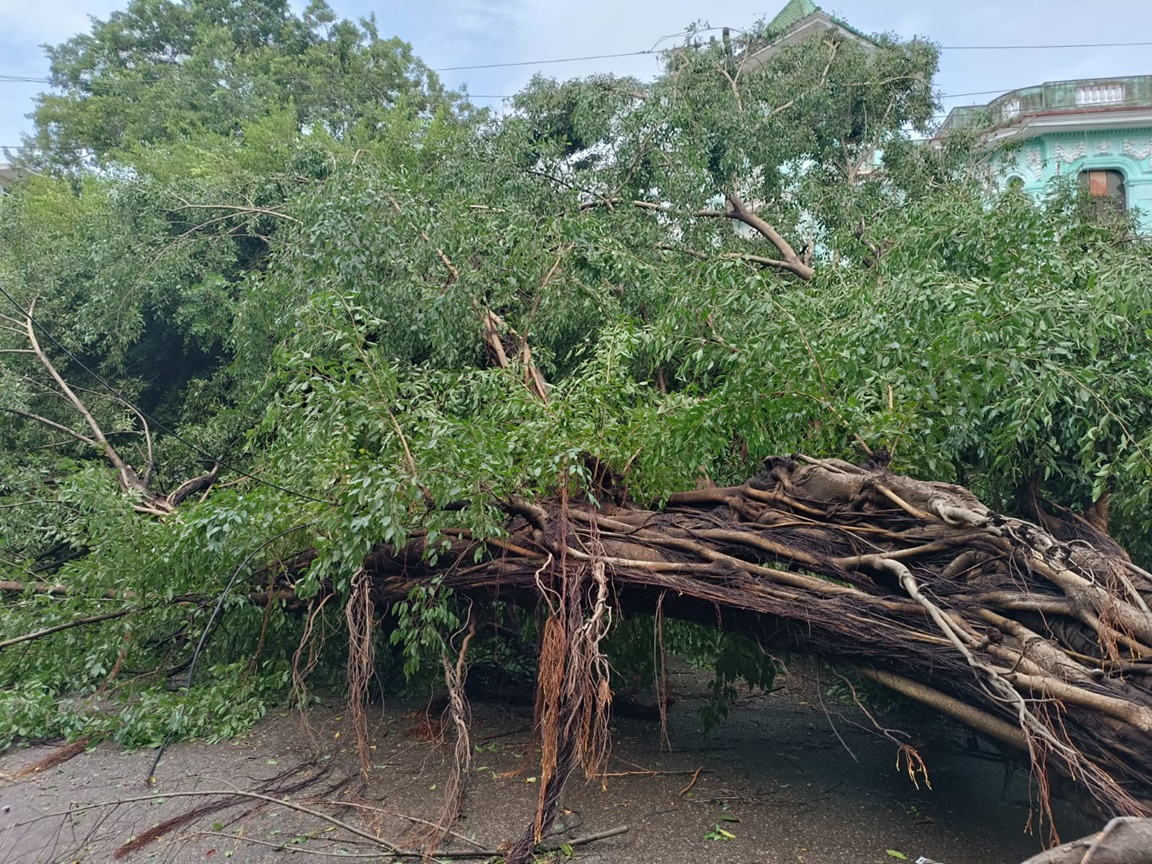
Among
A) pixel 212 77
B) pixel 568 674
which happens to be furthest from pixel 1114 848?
pixel 212 77

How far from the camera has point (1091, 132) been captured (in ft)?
54.7

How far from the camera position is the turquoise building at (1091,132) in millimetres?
16375

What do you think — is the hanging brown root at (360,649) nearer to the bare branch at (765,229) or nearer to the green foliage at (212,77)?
the bare branch at (765,229)

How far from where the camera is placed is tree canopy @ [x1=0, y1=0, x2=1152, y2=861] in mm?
5324

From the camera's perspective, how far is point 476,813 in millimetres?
4848

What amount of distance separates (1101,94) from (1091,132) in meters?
0.80

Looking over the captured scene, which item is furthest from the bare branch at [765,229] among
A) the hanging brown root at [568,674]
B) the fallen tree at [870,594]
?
the hanging brown root at [568,674]

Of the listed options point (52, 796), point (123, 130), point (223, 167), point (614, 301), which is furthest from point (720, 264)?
point (123, 130)

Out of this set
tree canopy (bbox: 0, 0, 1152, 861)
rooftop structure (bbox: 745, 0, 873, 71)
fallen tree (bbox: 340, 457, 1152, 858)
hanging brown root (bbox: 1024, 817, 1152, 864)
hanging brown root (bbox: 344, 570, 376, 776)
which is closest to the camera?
hanging brown root (bbox: 1024, 817, 1152, 864)

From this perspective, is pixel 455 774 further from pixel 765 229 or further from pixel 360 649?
pixel 765 229

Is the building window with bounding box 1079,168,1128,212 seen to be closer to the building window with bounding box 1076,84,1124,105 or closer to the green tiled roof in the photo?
the building window with bounding box 1076,84,1124,105

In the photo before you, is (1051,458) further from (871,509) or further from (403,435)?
(403,435)

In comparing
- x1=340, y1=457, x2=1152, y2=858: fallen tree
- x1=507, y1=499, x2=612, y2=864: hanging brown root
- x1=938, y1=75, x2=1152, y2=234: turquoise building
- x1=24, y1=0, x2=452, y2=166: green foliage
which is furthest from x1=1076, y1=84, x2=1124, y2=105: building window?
x1=507, y1=499, x2=612, y2=864: hanging brown root

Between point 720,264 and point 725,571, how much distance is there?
296 cm
